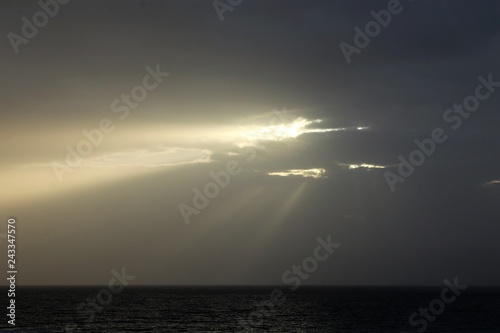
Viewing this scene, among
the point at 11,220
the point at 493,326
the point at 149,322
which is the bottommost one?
the point at 493,326

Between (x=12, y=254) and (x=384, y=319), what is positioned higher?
(x=12, y=254)

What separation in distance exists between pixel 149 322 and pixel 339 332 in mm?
34660

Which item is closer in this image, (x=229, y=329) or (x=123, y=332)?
(x=123, y=332)

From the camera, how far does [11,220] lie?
48.9 m

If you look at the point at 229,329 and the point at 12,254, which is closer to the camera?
the point at 12,254

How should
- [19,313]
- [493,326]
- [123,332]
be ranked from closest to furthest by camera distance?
1. [123,332]
2. [493,326]
3. [19,313]

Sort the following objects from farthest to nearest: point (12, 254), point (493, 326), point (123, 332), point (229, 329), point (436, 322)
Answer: point (436, 322), point (493, 326), point (229, 329), point (123, 332), point (12, 254)

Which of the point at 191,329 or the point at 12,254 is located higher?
the point at 12,254

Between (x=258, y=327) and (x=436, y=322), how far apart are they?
118 feet

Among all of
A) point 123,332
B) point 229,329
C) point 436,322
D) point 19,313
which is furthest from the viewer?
point 19,313

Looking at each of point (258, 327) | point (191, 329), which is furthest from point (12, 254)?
point (258, 327)

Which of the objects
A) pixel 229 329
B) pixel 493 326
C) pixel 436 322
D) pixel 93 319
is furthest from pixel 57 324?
Answer: pixel 493 326

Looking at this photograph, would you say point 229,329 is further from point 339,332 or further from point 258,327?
point 339,332

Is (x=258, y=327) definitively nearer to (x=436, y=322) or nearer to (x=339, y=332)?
(x=339, y=332)
